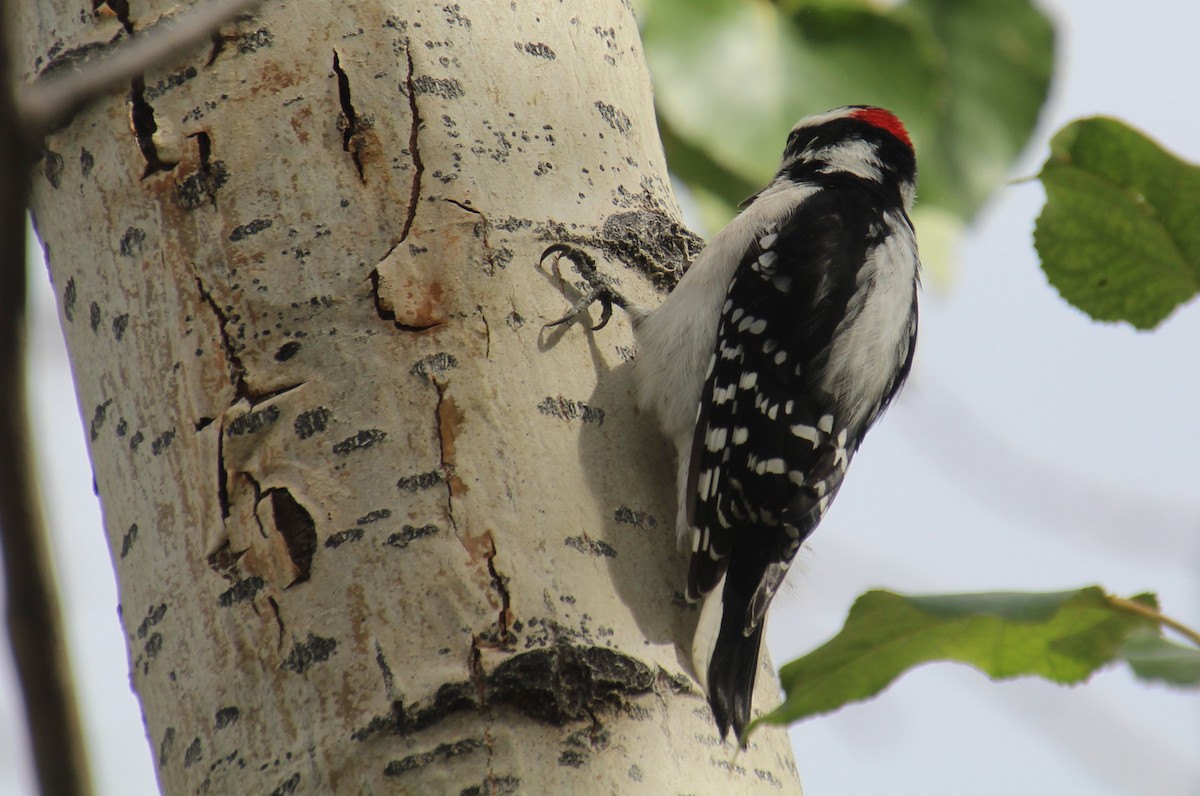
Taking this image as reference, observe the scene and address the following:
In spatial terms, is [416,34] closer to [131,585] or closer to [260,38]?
[260,38]

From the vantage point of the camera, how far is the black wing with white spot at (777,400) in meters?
2.13

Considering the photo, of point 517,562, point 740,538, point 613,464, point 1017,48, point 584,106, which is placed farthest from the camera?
point 1017,48

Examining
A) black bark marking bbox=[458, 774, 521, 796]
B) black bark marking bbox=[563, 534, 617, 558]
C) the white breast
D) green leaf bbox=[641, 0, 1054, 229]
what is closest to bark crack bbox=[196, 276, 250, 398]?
black bark marking bbox=[563, 534, 617, 558]

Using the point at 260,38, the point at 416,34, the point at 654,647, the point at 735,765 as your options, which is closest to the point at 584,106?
the point at 416,34

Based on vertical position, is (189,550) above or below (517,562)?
above

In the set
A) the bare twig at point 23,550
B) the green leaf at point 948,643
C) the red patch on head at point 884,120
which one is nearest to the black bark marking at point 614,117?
the green leaf at point 948,643

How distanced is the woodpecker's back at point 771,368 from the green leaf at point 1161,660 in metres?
0.77

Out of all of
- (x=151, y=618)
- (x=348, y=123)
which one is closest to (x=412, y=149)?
(x=348, y=123)

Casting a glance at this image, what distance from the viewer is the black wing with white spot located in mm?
2129

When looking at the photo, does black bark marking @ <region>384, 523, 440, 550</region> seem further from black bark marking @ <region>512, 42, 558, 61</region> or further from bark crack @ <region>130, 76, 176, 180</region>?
black bark marking @ <region>512, 42, 558, 61</region>

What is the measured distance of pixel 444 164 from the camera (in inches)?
68.4

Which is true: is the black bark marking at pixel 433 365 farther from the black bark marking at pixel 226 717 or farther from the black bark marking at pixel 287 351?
the black bark marking at pixel 226 717

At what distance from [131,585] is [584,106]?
0.95 meters

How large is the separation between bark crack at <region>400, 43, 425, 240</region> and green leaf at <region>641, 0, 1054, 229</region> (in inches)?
49.0
